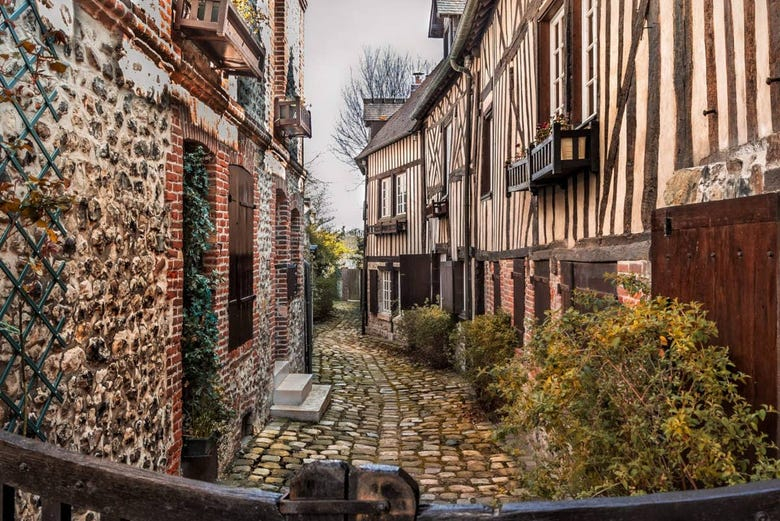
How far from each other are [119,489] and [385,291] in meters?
14.9

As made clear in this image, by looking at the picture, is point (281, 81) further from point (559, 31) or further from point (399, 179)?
point (399, 179)

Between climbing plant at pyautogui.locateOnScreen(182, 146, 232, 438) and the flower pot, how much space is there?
20 centimetres

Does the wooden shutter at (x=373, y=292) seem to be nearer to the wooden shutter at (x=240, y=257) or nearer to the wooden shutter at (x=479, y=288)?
the wooden shutter at (x=479, y=288)

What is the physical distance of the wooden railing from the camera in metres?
1.24

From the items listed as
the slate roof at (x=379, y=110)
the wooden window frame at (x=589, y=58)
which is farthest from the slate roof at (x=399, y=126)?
the wooden window frame at (x=589, y=58)

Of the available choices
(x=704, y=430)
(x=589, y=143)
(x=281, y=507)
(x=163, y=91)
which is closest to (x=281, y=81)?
(x=163, y=91)

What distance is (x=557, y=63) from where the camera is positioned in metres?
6.07

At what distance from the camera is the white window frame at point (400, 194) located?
15266mm

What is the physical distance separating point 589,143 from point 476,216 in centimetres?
542

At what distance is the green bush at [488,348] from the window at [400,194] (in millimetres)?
7231

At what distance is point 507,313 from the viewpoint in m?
8.20

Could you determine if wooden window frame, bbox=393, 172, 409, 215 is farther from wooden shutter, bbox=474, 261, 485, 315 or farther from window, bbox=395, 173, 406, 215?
wooden shutter, bbox=474, 261, 485, 315

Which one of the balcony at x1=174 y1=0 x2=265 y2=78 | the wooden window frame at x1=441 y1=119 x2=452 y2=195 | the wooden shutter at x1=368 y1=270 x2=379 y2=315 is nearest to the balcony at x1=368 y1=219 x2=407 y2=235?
the wooden shutter at x1=368 y1=270 x2=379 y2=315

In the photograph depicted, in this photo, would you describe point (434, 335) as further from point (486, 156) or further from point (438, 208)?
point (486, 156)
